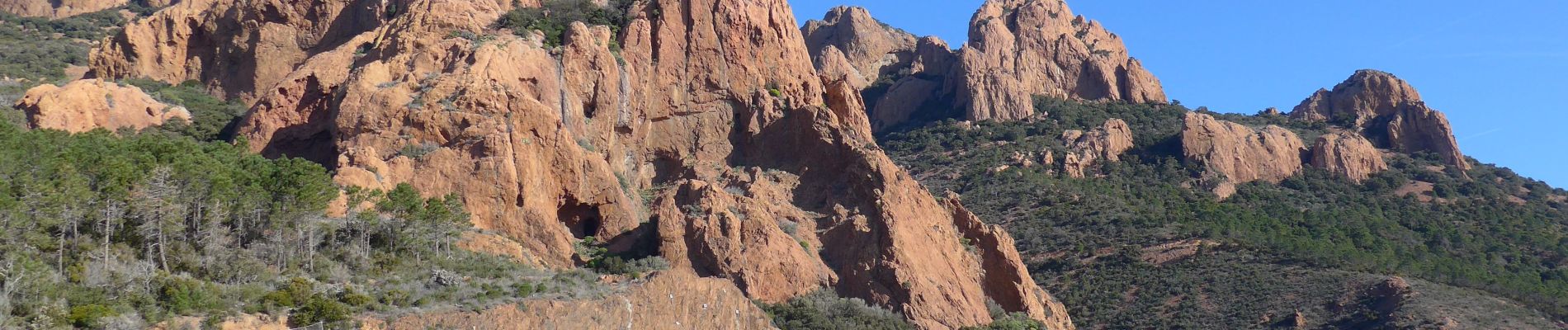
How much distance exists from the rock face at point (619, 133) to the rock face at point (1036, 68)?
150 feet

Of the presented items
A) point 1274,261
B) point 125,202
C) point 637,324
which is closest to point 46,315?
point 125,202

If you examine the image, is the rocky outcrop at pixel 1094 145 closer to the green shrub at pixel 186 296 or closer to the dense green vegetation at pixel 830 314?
the dense green vegetation at pixel 830 314

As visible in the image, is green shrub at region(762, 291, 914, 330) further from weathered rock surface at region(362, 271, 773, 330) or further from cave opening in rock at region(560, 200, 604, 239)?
cave opening in rock at region(560, 200, 604, 239)

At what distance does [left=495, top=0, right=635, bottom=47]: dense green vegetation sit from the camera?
6109cm

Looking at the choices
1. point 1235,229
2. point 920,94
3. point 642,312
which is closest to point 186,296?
point 642,312

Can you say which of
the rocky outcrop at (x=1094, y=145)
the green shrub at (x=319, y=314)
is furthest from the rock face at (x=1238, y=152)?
the green shrub at (x=319, y=314)

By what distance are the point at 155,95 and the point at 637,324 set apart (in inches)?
1019

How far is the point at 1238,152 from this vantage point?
3878 inches

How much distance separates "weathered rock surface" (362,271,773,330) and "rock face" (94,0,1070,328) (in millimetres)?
1486

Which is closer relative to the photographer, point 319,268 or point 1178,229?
point 319,268

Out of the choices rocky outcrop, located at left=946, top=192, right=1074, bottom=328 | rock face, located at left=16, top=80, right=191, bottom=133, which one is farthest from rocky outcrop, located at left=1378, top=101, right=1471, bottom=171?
rock face, located at left=16, top=80, right=191, bottom=133

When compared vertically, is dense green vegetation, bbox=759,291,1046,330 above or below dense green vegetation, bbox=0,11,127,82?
below

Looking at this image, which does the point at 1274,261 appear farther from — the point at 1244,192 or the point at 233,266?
the point at 233,266

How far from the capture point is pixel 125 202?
133ft
